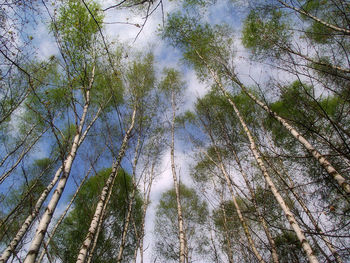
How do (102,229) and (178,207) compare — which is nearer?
(178,207)

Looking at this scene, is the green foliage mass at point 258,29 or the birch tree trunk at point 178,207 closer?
the birch tree trunk at point 178,207

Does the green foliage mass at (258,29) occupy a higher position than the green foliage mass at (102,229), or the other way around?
the green foliage mass at (258,29)

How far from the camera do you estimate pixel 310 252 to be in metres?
2.47

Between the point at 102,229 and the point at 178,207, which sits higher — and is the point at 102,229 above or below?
above

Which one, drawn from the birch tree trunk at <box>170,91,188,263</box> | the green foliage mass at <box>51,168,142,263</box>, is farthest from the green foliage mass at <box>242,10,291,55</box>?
the green foliage mass at <box>51,168,142,263</box>

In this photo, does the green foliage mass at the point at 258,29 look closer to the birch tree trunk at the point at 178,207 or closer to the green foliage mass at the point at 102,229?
the birch tree trunk at the point at 178,207

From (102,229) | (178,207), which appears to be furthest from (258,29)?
(102,229)

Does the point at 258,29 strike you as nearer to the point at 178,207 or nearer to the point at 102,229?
the point at 178,207

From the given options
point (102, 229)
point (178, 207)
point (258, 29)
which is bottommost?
point (178, 207)

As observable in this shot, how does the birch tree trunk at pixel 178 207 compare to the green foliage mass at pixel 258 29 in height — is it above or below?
below

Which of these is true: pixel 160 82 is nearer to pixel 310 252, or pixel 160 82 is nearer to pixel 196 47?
pixel 196 47

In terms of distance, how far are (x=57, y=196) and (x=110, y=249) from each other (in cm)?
618

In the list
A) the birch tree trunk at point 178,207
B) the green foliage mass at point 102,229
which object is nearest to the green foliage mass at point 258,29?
the birch tree trunk at point 178,207

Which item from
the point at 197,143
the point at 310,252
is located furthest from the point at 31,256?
the point at 197,143
